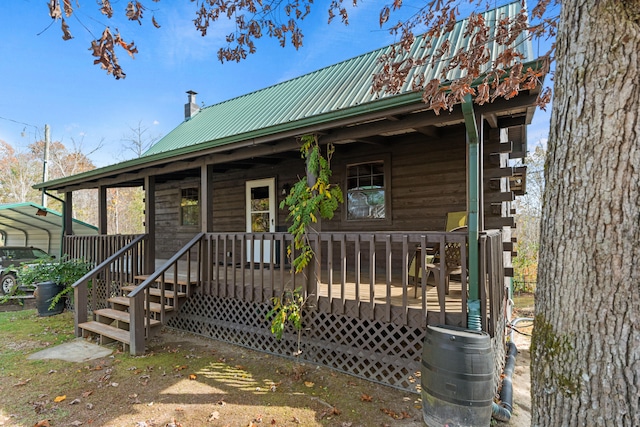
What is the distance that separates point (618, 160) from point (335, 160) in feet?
18.2

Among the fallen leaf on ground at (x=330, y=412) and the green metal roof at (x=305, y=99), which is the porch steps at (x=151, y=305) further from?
the fallen leaf on ground at (x=330, y=412)

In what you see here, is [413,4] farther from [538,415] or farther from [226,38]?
[538,415]

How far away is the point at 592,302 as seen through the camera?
158 cm

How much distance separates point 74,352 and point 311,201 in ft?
13.0

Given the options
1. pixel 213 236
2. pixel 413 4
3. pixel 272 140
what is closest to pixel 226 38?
pixel 272 140

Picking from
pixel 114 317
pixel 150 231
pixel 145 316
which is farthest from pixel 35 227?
pixel 145 316

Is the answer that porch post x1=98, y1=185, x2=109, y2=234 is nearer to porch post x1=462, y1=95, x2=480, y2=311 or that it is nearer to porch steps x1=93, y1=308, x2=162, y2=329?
porch steps x1=93, y1=308, x2=162, y2=329

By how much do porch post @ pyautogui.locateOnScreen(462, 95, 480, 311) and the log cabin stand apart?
1 cm

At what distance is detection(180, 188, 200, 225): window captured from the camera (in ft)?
31.9

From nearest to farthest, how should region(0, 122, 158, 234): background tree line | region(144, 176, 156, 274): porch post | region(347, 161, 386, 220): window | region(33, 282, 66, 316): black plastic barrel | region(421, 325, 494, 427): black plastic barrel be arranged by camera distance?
region(421, 325, 494, 427): black plastic barrel, region(347, 161, 386, 220): window, region(144, 176, 156, 274): porch post, region(33, 282, 66, 316): black plastic barrel, region(0, 122, 158, 234): background tree line

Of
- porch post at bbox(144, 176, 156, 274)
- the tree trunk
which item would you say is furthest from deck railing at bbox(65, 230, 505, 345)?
the tree trunk

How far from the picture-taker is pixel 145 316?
5133mm

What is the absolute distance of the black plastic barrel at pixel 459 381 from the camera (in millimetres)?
2816

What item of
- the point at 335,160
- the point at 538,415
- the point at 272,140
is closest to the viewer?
the point at 538,415
